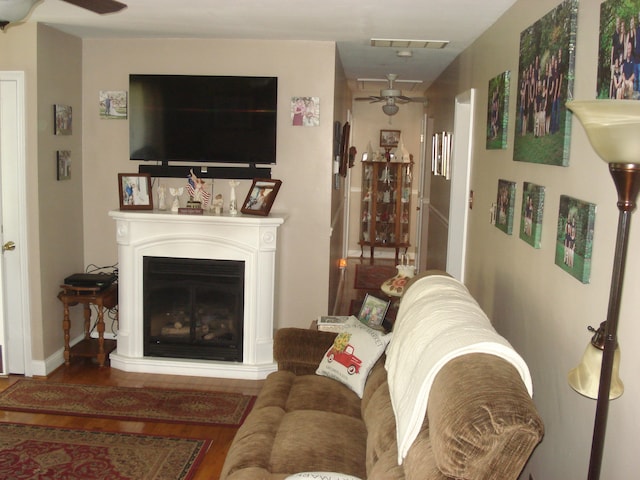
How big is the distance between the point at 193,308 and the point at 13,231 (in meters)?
1.36

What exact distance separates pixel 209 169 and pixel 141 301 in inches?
44.1

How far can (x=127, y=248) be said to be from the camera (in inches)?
184

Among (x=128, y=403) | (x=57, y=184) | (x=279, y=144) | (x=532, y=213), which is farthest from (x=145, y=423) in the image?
(x=532, y=213)

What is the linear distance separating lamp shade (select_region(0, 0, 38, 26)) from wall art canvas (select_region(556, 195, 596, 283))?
196cm

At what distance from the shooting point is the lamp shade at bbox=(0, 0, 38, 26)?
200cm

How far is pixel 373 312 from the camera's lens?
3.76m

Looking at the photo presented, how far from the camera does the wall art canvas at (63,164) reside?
4.63 meters

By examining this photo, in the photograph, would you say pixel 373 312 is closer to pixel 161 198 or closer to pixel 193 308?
pixel 193 308

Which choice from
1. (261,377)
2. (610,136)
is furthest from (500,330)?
(610,136)

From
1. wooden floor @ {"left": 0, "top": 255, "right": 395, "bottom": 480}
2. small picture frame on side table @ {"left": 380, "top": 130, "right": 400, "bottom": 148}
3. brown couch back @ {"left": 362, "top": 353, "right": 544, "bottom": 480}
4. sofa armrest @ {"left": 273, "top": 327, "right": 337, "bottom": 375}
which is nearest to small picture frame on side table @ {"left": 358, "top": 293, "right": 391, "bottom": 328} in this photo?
sofa armrest @ {"left": 273, "top": 327, "right": 337, "bottom": 375}

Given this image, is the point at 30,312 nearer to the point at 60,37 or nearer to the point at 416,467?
the point at 60,37

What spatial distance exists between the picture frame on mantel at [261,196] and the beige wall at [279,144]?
Answer: 245 mm

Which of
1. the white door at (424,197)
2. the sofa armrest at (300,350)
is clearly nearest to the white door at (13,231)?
the sofa armrest at (300,350)

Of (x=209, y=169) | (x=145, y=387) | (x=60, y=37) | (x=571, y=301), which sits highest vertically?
(x=60, y=37)
